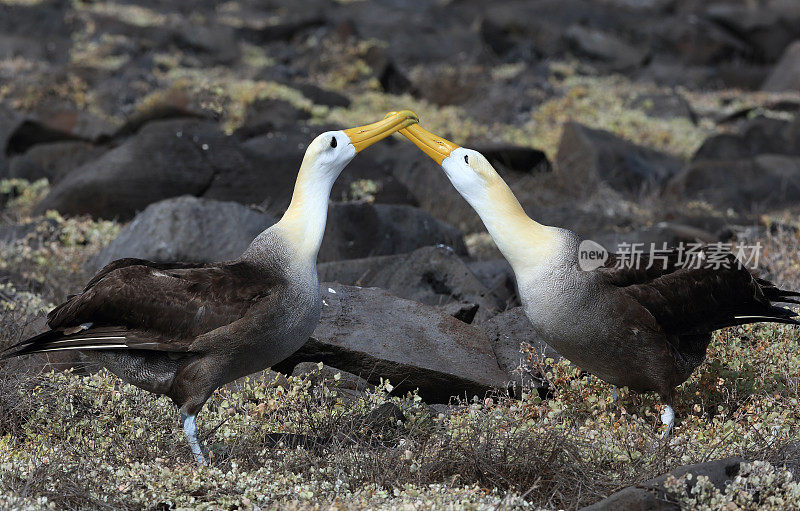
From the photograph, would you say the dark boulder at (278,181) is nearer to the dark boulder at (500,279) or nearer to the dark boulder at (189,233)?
the dark boulder at (189,233)

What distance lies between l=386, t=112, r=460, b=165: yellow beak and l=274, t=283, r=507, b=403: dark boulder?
115 cm

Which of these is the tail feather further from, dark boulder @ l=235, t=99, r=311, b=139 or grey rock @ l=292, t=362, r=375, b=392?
dark boulder @ l=235, t=99, r=311, b=139

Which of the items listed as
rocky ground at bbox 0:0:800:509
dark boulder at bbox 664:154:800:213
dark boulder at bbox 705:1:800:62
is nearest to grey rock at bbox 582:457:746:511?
rocky ground at bbox 0:0:800:509

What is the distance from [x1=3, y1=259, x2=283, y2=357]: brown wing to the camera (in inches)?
173

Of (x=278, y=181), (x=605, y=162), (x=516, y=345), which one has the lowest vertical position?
(x=605, y=162)

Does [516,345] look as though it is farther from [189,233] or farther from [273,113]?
[273,113]

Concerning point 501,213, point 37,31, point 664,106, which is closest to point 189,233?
point 501,213

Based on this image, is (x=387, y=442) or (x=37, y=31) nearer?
(x=387, y=442)

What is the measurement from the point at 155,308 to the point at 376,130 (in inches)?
52.7

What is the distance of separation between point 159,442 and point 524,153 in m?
9.38

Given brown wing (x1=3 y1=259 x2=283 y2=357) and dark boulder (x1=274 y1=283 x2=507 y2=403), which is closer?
brown wing (x1=3 y1=259 x2=283 y2=357)

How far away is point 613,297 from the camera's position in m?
4.65

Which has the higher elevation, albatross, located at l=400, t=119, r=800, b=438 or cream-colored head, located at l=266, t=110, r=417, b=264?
cream-colored head, located at l=266, t=110, r=417, b=264

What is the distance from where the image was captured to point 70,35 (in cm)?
2258
